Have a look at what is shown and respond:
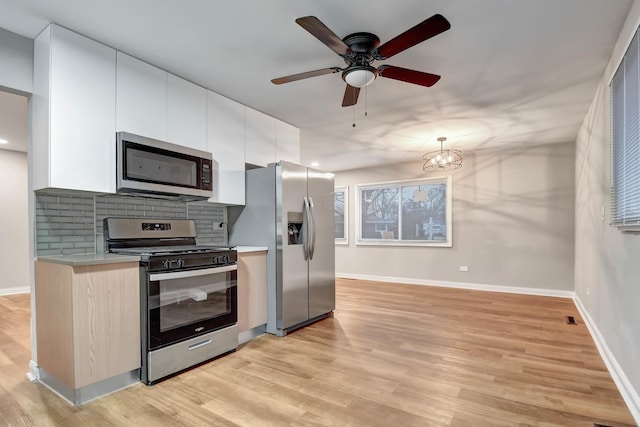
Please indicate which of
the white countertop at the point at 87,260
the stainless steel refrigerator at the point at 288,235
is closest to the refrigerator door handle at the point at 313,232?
the stainless steel refrigerator at the point at 288,235

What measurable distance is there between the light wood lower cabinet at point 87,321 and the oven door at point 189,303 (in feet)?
0.38

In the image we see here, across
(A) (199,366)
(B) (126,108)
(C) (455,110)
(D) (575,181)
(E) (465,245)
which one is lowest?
(A) (199,366)

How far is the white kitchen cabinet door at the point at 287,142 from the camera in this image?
4.14 meters

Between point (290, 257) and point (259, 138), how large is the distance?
139 cm

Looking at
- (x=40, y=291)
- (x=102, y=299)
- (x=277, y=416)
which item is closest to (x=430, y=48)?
(x=277, y=416)

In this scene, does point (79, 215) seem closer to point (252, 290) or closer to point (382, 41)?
point (252, 290)

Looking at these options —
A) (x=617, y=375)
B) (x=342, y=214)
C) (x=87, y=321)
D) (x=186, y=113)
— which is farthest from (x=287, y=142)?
(x=617, y=375)

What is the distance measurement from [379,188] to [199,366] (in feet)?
17.1

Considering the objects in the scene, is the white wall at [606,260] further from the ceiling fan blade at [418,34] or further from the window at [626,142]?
the ceiling fan blade at [418,34]

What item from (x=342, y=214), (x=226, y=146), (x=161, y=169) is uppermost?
(x=226, y=146)

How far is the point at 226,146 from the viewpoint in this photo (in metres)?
3.43

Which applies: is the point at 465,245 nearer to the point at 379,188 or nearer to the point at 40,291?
the point at 379,188

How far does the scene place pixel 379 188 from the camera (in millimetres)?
7074

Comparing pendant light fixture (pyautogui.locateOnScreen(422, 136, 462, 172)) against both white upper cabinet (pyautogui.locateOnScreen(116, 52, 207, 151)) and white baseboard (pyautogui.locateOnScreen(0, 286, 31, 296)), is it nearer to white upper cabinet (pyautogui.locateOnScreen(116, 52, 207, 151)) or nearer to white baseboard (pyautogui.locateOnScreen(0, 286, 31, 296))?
white upper cabinet (pyautogui.locateOnScreen(116, 52, 207, 151))
